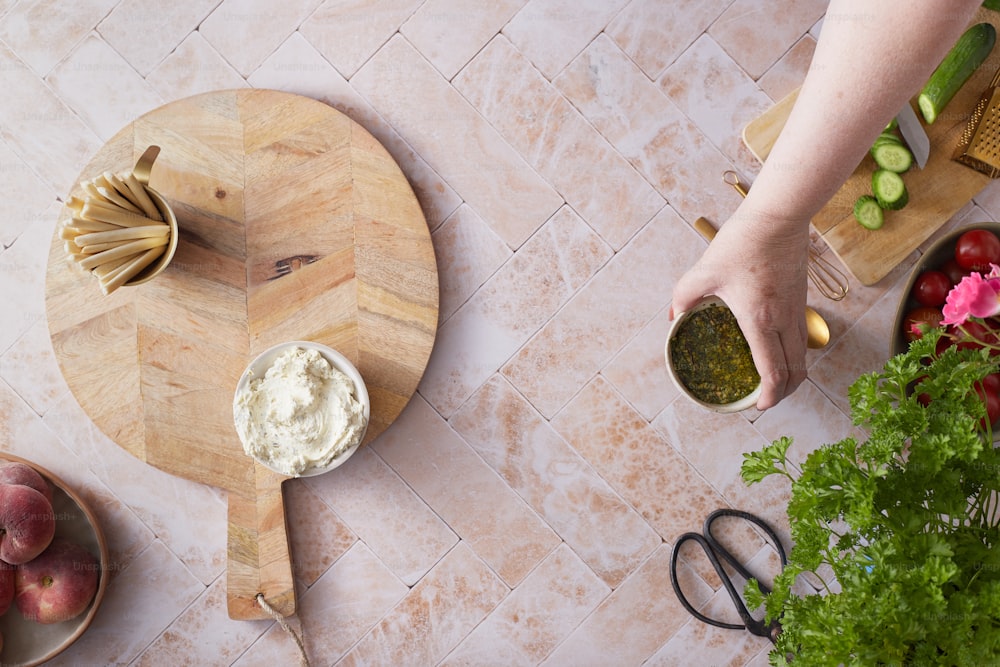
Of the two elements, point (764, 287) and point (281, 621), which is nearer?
point (764, 287)

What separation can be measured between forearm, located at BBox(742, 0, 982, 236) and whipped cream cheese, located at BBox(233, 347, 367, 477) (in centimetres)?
94

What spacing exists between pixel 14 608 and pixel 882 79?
2046 millimetres

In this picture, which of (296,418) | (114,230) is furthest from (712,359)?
(114,230)

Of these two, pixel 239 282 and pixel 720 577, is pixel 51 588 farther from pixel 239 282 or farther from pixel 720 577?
pixel 720 577

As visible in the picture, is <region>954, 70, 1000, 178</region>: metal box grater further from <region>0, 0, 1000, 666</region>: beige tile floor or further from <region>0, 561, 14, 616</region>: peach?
<region>0, 561, 14, 616</region>: peach

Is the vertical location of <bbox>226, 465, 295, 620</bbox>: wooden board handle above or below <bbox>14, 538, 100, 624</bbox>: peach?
above

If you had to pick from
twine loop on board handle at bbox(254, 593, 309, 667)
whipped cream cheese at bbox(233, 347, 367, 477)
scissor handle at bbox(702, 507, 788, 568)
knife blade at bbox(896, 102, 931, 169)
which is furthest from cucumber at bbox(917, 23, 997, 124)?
twine loop on board handle at bbox(254, 593, 309, 667)

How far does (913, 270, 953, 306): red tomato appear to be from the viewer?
1.56 metres

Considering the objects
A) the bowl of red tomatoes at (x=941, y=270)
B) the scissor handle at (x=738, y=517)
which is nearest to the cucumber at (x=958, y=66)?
the bowl of red tomatoes at (x=941, y=270)

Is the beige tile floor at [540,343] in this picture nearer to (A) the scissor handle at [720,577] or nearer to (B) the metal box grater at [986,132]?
(A) the scissor handle at [720,577]

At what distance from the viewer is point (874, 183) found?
1611 millimetres

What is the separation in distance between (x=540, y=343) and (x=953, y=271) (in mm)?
920

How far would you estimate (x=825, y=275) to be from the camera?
1.72 metres

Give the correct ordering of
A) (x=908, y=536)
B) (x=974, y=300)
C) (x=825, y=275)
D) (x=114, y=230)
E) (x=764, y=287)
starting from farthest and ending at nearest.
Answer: (x=825, y=275)
(x=114, y=230)
(x=764, y=287)
(x=974, y=300)
(x=908, y=536)
